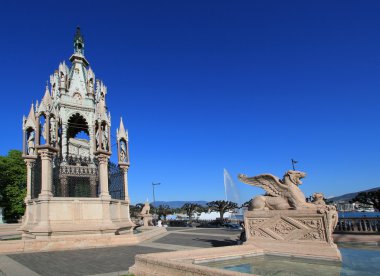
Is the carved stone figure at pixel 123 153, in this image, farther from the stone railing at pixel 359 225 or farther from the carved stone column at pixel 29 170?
the stone railing at pixel 359 225

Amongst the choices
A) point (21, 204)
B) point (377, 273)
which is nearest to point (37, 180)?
point (377, 273)

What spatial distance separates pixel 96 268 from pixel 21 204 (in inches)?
1477

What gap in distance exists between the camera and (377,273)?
21.2ft

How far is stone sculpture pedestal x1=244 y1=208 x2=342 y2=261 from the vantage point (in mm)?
8625

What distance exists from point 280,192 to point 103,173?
40.8 ft

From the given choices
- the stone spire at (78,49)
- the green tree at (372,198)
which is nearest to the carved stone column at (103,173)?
the stone spire at (78,49)

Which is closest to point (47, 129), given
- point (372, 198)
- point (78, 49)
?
point (78, 49)

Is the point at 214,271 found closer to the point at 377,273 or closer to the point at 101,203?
the point at 377,273

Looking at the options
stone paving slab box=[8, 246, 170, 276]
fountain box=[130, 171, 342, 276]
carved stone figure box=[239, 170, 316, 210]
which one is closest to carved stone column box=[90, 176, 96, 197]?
stone paving slab box=[8, 246, 170, 276]

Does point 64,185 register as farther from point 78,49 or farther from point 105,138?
point 78,49

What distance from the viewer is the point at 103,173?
19.8 meters

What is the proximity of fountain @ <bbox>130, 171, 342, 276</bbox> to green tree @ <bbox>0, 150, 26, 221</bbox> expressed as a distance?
130 ft

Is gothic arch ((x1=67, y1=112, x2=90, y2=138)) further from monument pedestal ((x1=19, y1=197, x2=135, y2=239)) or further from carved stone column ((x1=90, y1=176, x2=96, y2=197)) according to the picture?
monument pedestal ((x1=19, y1=197, x2=135, y2=239))

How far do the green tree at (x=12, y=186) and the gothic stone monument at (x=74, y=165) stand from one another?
825 inches
